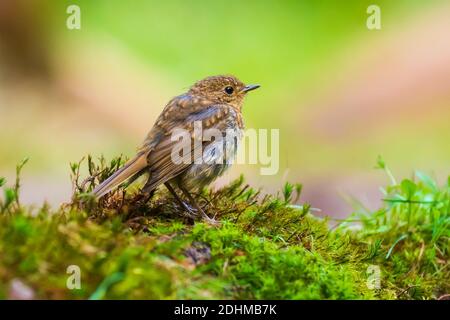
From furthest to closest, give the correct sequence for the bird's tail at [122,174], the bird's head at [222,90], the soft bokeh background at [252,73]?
1. the soft bokeh background at [252,73]
2. the bird's head at [222,90]
3. the bird's tail at [122,174]

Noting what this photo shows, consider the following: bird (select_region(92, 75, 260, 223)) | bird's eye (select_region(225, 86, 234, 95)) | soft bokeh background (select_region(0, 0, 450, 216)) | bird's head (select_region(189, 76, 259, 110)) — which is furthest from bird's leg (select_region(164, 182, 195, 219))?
soft bokeh background (select_region(0, 0, 450, 216))

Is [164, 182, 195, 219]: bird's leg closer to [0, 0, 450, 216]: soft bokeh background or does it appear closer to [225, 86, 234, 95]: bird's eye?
[225, 86, 234, 95]: bird's eye

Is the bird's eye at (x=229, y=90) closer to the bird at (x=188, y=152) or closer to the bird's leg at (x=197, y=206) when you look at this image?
the bird at (x=188, y=152)

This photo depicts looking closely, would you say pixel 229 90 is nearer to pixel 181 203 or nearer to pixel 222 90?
pixel 222 90

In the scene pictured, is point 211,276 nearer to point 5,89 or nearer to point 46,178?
point 46,178

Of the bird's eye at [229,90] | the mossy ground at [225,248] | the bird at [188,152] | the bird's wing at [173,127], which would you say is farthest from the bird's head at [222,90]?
the mossy ground at [225,248]

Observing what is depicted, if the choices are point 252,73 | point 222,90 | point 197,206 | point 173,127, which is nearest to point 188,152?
point 173,127
